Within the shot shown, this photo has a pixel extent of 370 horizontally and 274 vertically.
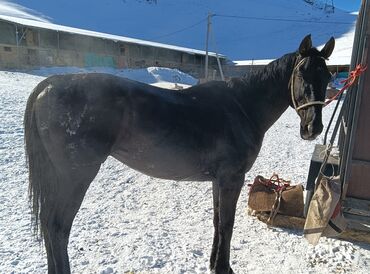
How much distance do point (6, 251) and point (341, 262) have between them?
132 inches

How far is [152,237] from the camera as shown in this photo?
12.0 ft

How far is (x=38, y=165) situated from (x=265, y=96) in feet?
6.85

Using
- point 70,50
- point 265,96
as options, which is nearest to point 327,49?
point 265,96

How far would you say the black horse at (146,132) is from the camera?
2570 millimetres

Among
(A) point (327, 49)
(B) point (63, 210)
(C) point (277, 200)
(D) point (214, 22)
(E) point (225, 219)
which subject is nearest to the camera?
(B) point (63, 210)

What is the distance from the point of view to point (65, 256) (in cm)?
271

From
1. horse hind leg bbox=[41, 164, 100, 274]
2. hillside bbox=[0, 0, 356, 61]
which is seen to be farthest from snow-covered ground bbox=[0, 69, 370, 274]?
hillside bbox=[0, 0, 356, 61]

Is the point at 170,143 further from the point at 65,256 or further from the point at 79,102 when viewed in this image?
the point at 65,256

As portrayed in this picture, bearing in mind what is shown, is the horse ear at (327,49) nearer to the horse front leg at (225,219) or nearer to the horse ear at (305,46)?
the horse ear at (305,46)

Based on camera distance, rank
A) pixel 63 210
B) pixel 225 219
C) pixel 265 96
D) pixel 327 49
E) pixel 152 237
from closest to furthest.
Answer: pixel 63 210
pixel 327 49
pixel 225 219
pixel 265 96
pixel 152 237

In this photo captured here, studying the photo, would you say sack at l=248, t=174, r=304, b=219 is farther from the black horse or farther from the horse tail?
the horse tail

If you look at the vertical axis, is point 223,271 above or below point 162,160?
below

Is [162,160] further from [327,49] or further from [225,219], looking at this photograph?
[327,49]

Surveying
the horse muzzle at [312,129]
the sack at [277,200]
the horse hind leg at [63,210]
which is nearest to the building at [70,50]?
the sack at [277,200]
